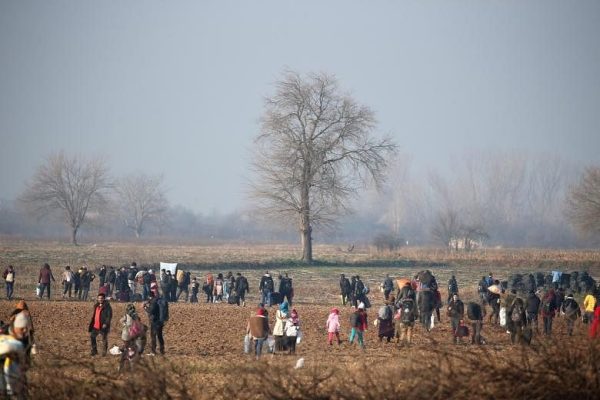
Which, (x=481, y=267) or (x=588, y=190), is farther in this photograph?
(x=588, y=190)

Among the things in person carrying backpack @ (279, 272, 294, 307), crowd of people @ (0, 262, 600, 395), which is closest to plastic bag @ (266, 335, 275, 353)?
crowd of people @ (0, 262, 600, 395)

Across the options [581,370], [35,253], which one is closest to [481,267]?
[35,253]

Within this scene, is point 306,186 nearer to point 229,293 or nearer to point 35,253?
point 35,253

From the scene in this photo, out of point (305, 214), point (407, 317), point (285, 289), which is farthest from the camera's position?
point (305, 214)

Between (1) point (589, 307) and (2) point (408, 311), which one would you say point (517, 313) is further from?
(1) point (589, 307)

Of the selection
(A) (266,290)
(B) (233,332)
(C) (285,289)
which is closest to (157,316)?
(B) (233,332)

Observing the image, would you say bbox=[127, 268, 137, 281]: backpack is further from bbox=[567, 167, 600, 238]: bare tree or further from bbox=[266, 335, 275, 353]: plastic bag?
bbox=[567, 167, 600, 238]: bare tree

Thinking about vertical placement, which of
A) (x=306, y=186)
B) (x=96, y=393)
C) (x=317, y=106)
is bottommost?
(x=96, y=393)

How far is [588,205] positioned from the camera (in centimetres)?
6488

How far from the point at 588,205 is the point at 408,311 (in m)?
45.0

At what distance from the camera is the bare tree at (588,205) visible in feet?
209

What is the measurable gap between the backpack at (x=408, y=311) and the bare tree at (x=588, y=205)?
43.4 meters

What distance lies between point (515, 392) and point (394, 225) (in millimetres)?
150005

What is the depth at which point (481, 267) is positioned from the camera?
53812 millimetres
